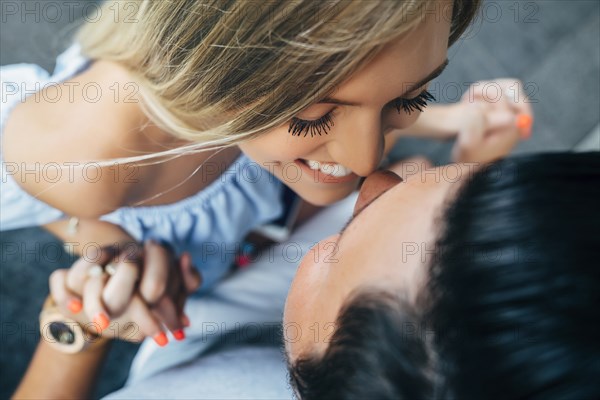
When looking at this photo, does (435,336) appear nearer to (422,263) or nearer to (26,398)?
(422,263)

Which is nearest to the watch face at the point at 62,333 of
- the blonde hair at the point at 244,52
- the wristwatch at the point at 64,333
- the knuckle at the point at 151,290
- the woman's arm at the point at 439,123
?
the wristwatch at the point at 64,333

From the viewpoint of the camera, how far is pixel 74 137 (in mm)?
809

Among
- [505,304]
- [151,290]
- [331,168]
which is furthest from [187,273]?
[505,304]

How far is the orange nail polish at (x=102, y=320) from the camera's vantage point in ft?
2.55

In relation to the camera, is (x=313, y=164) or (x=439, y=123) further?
(x=439, y=123)

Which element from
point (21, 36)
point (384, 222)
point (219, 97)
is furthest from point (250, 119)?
point (21, 36)

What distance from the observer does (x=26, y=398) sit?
0.85m

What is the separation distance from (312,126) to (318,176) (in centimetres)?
16

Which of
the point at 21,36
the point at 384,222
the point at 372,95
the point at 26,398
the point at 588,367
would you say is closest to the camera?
the point at 588,367

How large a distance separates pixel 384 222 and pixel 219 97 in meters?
0.31

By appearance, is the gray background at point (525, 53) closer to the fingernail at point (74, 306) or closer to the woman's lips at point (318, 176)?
the woman's lips at point (318, 176)

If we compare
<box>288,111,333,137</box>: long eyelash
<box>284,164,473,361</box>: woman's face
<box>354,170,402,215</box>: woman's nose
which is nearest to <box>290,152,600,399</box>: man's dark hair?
<box>284,164,473,361</box>: woman's face

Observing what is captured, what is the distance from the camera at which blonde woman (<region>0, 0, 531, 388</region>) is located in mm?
601

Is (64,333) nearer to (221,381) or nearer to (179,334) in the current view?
(179,334)
